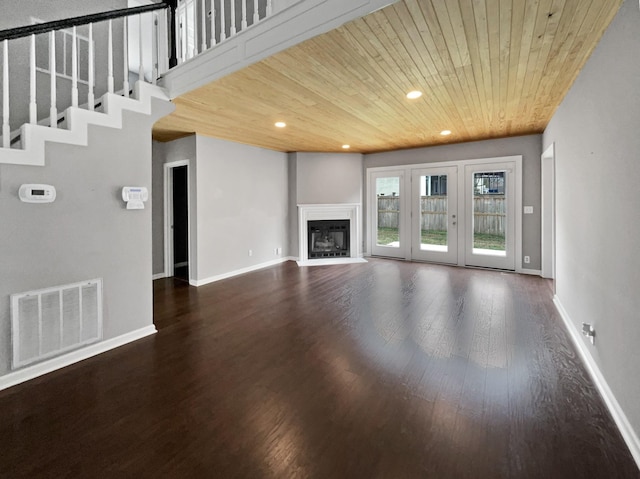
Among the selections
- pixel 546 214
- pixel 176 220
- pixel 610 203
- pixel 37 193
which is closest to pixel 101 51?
pixel 176 220

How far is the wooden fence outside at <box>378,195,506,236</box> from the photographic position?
5.92 m

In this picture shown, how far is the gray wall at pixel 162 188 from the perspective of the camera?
5.11m

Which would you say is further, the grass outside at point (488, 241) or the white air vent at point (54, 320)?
the grass outside at point (488, 241)

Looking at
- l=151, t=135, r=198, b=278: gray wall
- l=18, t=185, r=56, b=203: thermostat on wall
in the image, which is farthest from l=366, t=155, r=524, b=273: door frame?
l=18, t=185, r=56, b=203: thermostat on wall

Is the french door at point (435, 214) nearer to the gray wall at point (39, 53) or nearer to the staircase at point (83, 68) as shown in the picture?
the staircase at point (83, 68)

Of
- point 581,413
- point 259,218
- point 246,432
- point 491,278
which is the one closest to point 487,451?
point 581,413

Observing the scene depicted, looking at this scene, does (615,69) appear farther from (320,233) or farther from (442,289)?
(320,233)

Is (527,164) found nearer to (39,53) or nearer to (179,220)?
(179,220)

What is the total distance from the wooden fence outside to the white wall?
2392 mm

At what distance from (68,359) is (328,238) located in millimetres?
5300

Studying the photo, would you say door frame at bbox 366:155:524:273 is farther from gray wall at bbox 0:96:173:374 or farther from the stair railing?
gray wall at bbox 0:96:173:374

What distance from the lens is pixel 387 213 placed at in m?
7.24

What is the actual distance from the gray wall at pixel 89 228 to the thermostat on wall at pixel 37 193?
51 millimetres

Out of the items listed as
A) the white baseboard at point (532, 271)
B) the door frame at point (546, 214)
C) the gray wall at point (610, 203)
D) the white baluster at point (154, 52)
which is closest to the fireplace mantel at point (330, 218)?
the white baseboard at point (532, 271)
